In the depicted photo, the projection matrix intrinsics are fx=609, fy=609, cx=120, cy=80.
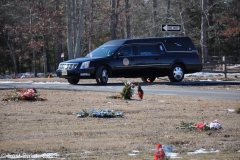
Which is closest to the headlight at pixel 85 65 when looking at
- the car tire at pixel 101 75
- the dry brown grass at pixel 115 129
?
the car tire at pixel 101 75

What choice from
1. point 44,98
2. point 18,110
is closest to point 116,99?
point 44,98

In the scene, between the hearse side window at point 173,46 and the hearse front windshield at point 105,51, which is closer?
the hearse front windshield at point 105,51

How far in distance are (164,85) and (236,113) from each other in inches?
404

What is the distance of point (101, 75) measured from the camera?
24109 millimetres

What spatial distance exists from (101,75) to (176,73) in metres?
3.53

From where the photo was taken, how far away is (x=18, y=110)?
1402cm

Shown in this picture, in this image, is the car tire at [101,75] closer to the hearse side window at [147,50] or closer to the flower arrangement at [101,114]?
the hearse side window at [147,50]

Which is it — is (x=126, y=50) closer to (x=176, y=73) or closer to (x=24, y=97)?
(x=176, y=73)

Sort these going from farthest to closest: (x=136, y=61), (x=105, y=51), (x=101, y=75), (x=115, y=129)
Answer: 1. (x=105, y=51)
2. (x=136, y=61)
3. (x=101, y=75)
4. (x=115, y=129)

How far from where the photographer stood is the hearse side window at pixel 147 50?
2522 centimetres

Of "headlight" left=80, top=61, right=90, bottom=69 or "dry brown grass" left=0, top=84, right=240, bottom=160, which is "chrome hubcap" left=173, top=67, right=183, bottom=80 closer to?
"headlight" left=80, top=61, right=90, bottom=69

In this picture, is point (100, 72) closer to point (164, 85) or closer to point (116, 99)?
point (164, 85)

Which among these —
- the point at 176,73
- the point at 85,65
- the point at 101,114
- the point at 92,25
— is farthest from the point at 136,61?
the point at 92,25

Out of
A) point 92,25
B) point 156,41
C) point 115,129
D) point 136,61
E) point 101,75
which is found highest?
point 92,25
